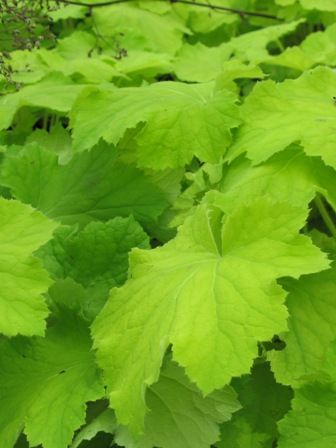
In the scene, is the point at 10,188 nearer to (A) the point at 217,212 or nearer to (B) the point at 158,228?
(B) the point at 158,228

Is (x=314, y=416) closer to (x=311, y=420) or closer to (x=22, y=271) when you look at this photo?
(x=311, y=420)

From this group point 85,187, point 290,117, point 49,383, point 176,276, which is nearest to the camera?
point 176,276

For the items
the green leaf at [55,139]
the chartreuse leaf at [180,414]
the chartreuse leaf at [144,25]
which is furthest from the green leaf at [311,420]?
the chartreuse leaf at [144,25]

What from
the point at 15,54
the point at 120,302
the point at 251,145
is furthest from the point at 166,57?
the point at 120,302

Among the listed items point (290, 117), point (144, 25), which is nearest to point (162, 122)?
point (290, 117)

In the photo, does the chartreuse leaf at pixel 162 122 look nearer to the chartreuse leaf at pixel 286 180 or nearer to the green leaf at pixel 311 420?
the chartreuse leaf at pixel 286 180

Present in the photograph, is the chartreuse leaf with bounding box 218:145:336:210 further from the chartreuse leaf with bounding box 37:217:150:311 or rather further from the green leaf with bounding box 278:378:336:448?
the green leaf with bounding box 278:378:336:448

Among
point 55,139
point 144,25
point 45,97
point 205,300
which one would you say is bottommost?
point 144,25

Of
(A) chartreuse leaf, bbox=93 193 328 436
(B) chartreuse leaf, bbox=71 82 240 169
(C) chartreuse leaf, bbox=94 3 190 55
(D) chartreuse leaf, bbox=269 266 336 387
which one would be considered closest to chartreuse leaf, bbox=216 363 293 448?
(D) chartreuse leaf, bbox=269 266 336 387
